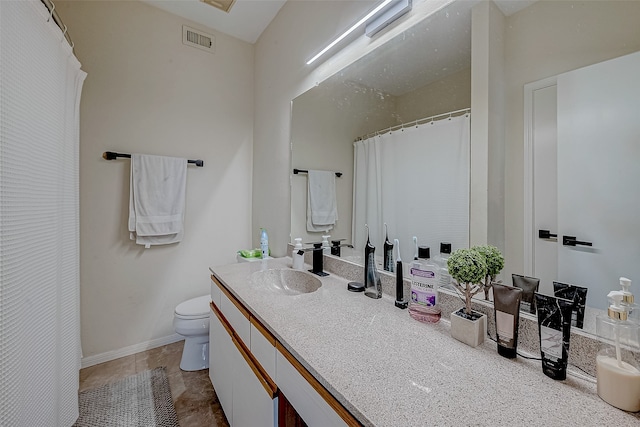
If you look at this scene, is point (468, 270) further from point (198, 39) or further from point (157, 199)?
point (198, 39)

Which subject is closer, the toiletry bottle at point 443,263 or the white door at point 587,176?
the white door at point 587,176

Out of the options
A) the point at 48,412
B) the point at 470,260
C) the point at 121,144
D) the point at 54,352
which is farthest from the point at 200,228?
the point at 470,260

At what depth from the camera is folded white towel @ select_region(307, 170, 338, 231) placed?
158 centimetres

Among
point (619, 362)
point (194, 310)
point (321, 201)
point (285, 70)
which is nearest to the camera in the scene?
point (619, 362)

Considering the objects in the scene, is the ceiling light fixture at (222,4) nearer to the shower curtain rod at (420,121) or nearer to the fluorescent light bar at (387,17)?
the fluorescent light bar at (387,17)

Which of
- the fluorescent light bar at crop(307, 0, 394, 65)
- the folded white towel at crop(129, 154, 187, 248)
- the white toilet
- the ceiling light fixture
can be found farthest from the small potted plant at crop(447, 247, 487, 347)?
the ceiling light fixture

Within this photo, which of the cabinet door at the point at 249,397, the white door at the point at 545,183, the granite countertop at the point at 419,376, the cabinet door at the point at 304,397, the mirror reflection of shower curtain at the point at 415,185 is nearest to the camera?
the granite countertop at the point at 419,376

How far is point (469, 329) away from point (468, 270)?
17cm

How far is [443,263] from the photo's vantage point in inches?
40.4

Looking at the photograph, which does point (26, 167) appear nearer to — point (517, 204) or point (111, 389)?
point (111, 389)

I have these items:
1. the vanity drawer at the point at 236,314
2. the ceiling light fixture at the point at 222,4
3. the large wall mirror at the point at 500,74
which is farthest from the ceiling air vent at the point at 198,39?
the vanity drawer at the point at 236,314

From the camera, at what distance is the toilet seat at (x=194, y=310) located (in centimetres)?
178

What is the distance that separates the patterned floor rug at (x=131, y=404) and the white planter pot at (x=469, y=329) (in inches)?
60.0

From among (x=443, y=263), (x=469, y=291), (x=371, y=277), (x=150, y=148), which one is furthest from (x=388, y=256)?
(x=150, y=148)
